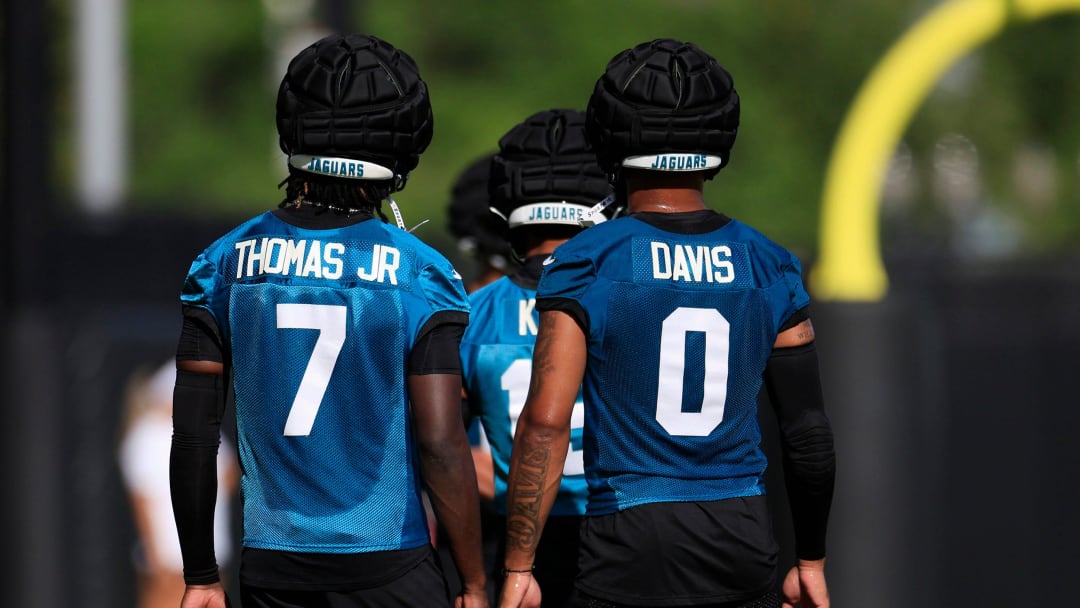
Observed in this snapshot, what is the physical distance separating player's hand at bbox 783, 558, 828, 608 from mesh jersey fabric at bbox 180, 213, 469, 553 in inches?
44.8

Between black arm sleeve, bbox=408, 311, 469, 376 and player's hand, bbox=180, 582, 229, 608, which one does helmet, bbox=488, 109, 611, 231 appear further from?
player's hand, bbox=180, 582, 229, 608

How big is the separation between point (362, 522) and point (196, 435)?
49 cm

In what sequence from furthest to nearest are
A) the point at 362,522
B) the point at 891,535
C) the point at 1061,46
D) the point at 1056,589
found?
the point at 1061,46, the point at 1056,589, the point at 891,535, the point at 362,522

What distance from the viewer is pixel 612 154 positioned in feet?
14.1

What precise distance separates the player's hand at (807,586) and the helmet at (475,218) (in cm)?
185

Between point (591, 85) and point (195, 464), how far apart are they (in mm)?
24622

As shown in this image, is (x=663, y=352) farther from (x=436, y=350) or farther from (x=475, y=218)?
(x=475, y=218)

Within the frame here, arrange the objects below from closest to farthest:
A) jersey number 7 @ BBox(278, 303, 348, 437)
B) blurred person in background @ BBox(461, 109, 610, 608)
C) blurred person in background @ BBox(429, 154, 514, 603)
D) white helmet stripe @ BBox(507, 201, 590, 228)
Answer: jersey number 7 @ BBox(278, 303, 348, 437) → blurred person in background @ BBox(461, 109, 610, 608) → white helmet stripe @ BBox(507, 201, 590, 228) → blurred person in background @ BBox(429, 154, 514, 603)

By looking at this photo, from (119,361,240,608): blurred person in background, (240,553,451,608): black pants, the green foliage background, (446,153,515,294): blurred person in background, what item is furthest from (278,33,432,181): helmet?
the green foliage background

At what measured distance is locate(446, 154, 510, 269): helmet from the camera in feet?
19.5

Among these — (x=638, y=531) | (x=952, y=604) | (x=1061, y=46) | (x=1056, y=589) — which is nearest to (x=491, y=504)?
(x=638, y=531)

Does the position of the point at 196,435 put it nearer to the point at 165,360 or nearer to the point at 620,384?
the point at 620,384

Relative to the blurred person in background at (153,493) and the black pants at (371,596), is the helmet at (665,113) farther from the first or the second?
the blurred person in background at (153,493)

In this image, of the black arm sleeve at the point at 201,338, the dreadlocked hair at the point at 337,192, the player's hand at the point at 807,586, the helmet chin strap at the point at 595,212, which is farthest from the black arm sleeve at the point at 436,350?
the player's hand at the point at 807,586
